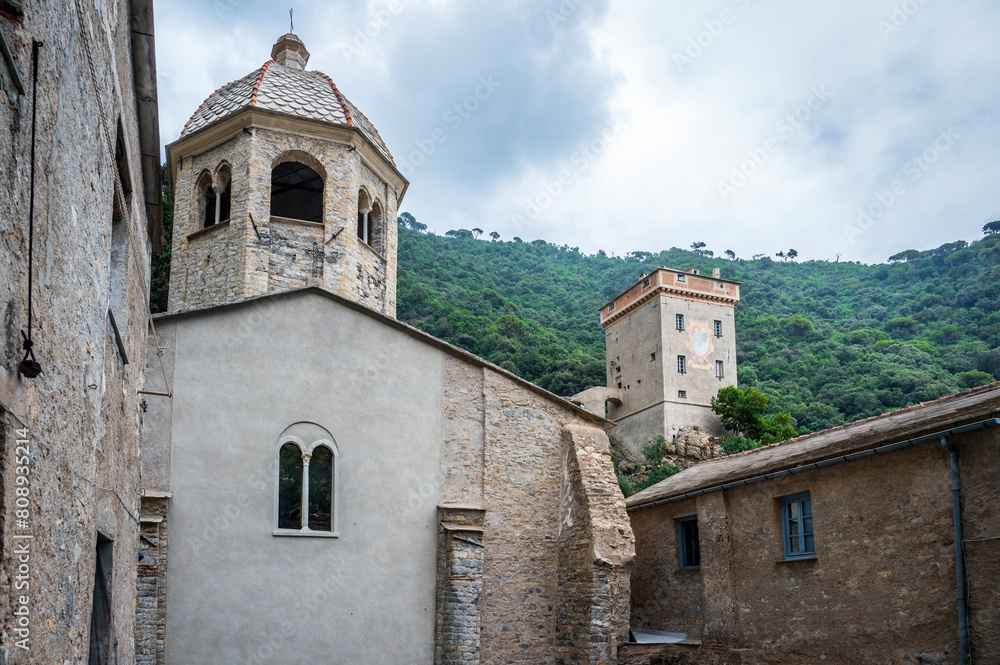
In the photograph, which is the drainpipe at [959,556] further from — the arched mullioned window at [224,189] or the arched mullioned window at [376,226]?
the arched mullioned window at [224,189]

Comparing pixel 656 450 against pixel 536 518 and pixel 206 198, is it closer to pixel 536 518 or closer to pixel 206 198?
pixel 536 518

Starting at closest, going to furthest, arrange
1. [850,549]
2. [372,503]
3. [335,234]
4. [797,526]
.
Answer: [850,549]
[797,526]
[372,503]
[335,234]

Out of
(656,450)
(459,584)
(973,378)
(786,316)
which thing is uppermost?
(786,316)

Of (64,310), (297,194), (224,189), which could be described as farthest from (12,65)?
(297,194)

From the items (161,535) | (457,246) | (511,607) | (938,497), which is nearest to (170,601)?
(161,535)

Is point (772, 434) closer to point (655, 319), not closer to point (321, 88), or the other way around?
point (655, 319)

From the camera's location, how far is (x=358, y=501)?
13000 mm

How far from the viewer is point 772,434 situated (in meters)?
45.9

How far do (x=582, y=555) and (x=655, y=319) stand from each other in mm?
A: 36952

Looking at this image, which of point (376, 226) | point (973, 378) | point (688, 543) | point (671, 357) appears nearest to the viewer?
point (688, 543)

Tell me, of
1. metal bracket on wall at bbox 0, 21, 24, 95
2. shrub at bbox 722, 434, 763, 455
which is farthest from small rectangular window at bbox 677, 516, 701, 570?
shrub at bbox 722, 434, 763, 455

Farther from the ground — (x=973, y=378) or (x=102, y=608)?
(x=973, y=378)

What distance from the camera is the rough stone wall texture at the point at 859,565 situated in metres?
9.89

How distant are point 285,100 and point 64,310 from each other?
547 inches
